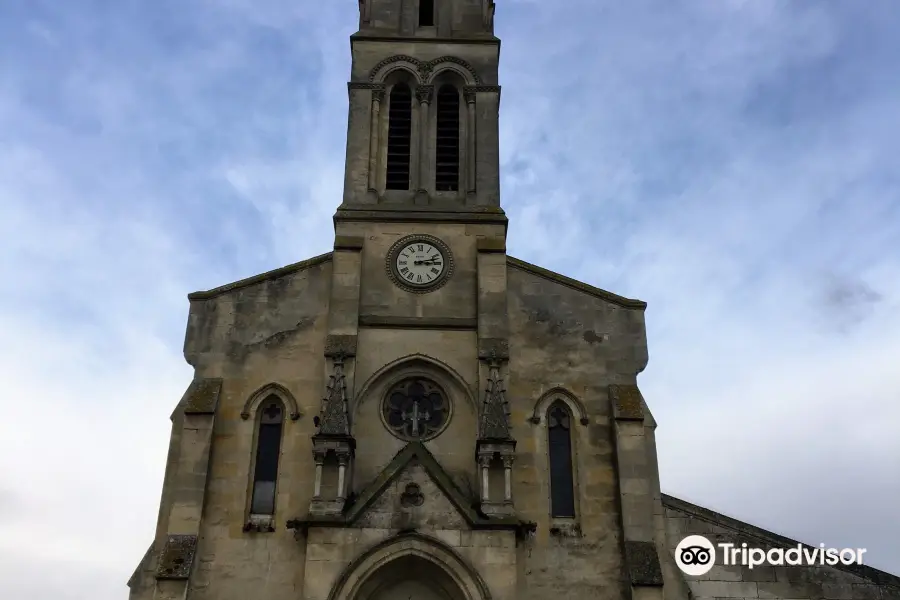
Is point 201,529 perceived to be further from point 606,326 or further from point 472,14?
point 472,14

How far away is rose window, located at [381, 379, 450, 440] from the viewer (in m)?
21.7

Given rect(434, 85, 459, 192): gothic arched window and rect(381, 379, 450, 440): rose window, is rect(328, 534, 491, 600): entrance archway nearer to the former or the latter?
rect(381, 379, 450, 440): rose window

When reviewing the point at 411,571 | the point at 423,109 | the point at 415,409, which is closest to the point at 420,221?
the point at 423,109

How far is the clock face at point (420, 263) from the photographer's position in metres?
23.5

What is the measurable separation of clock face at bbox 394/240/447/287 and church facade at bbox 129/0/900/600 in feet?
0.17

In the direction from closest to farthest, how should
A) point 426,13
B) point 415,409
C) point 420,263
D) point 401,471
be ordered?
1. point 401,471
2. point 415,409
3. point 420,263
4. point 426,13

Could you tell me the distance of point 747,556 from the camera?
68.2ft

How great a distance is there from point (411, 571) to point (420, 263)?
7792 mm

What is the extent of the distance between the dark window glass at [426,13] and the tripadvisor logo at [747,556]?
16355 mm

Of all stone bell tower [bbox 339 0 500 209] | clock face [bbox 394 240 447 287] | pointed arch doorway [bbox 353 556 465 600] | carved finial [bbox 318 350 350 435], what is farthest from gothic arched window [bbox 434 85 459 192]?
pointed arch doorway [bbox 353 556 465 600]

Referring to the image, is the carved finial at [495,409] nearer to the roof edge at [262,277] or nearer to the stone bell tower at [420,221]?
the stone bell tower at [420,221]

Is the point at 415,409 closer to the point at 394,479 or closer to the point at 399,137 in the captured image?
the point at 394,479

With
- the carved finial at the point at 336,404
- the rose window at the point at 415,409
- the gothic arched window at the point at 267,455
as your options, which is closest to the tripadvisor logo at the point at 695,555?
the rose window at the point at 415,409

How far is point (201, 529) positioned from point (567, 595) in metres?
8.14
